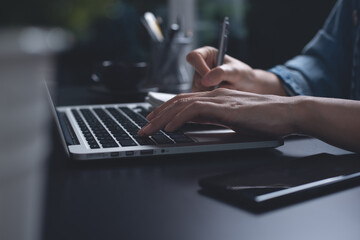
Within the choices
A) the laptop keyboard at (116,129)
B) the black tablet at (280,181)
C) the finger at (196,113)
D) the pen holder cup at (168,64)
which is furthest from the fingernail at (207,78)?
the pen holder cup at (168,64)

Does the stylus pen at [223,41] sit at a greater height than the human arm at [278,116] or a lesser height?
greater

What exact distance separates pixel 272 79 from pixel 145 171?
24.6 inches

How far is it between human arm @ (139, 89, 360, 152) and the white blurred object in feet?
0.66

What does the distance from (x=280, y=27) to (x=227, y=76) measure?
885 mm

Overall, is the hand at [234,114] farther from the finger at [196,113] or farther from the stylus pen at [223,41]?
the stylus pen at [223,41]

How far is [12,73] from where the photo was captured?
25.0 feet

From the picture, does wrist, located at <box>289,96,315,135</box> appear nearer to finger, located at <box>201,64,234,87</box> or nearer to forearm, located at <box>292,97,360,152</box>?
forearm, located at <box>292,97,360,152</box>

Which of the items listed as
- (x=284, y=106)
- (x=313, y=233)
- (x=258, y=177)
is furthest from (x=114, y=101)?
(x=313, y=233)

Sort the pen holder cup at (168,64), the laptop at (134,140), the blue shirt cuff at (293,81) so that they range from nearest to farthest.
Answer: the laptop at (134,140) → the blue shirt cuff at (293,81) → the pen holder cup at (168,64)

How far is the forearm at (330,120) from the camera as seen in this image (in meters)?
0.60

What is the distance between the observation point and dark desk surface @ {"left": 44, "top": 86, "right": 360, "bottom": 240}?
371 mm

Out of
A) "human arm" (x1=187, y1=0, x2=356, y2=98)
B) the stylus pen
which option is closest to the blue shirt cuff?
"human arm" (x1=187, y1=0, x2=356, y2=98)

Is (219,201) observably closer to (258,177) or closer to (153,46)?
(258,177)

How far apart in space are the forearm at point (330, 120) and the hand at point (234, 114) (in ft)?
0.05
